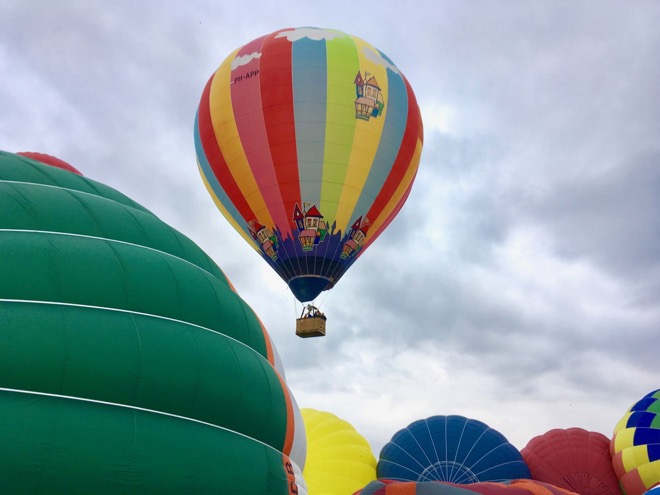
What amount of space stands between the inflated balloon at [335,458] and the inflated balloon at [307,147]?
282 cm

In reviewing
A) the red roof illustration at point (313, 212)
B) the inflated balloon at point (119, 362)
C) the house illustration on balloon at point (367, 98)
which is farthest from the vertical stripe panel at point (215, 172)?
the inflated balloon at point (119, 362)

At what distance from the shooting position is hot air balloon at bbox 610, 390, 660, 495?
48.8ft

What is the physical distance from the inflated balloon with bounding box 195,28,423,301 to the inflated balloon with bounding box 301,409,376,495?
2.82 m

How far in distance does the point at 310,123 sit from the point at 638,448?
30.9 ft

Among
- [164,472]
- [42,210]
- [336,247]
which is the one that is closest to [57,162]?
[42,210]

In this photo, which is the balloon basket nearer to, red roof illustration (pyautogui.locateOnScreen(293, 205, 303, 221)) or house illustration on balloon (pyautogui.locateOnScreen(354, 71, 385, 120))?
red roof illustration (pyautogui.locateOnScreen(293, 205, 303, 221))

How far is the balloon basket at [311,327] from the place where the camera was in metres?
16.3

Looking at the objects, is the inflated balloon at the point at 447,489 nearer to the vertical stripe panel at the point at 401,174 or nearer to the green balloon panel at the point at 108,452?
the green balloon panel at the point at 108,452

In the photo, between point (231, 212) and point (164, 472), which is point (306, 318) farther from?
point (164, 472)

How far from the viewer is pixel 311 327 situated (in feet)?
53.6

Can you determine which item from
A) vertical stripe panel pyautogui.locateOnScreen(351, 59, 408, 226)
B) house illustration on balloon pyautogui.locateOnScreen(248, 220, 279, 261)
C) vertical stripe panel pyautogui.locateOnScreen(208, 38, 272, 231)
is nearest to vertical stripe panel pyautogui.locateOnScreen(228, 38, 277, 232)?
vertical stripe panel pyautogui.locateOnScreen(208, 38, 272, 231)

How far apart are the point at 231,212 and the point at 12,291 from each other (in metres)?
11.6

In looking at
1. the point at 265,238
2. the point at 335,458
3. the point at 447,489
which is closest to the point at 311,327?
the point at 265,238

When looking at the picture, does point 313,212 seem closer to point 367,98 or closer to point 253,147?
point 253,147
